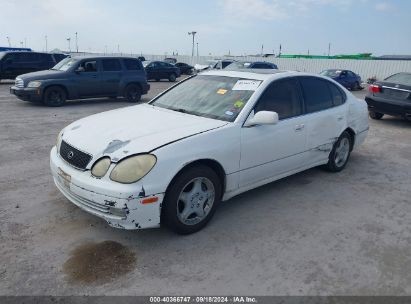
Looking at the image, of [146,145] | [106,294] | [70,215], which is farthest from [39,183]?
[106,294]

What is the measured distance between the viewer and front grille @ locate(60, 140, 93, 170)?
11.6 ft

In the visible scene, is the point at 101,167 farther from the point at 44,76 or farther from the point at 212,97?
the point at 44,76

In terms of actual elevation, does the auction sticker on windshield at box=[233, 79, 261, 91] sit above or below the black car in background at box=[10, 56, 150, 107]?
above

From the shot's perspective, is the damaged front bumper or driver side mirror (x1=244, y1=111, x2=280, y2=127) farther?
driver side mirror (x1=244, y1=111, x2=280, y2=127)

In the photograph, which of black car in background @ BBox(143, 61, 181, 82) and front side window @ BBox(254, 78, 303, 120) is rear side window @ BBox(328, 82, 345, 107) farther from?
black car in background @ BBox(143, 61, 181, 82)

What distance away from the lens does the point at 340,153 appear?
582 cm

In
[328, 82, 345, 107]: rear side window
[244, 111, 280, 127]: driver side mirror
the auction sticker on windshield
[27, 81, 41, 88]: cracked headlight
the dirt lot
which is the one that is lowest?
the dirt lot

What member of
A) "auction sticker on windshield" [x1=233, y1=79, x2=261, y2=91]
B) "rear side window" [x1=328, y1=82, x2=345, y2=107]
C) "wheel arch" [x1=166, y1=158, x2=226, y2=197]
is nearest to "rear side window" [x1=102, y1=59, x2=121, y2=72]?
"rear side window" [x1=328, y1=82, x2=345, y2=107]

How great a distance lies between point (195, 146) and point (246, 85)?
1355mm

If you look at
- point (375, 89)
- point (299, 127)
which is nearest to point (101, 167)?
point (299, 127)

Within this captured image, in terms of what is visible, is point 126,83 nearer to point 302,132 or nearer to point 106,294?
point 302,132

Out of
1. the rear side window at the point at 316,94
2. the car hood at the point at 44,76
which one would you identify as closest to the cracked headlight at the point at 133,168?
the rear side window at the point at 316,94

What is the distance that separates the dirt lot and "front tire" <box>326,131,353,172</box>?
0.30 meters

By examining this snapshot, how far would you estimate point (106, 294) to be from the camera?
2.82 m
